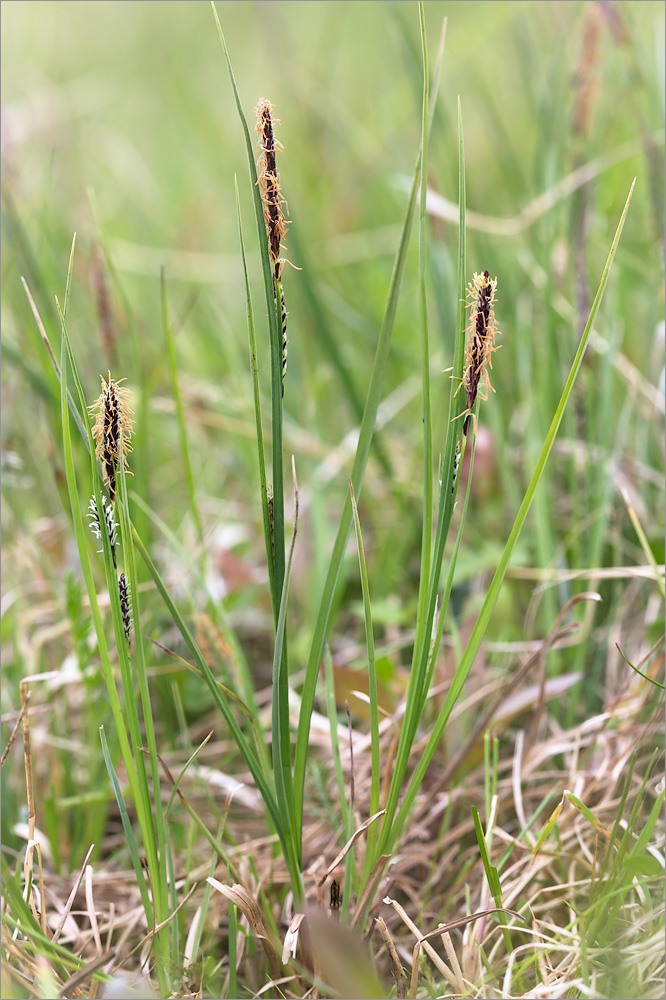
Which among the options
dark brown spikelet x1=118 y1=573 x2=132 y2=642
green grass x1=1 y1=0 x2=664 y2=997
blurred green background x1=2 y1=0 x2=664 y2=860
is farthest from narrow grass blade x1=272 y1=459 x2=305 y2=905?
blurred green background x1=2 y1=0 x2=664 y2=860

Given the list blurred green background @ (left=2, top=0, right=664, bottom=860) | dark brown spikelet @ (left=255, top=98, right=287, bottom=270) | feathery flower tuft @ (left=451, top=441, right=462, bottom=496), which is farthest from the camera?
blurred green background @ (left=2, top=0, right=664, bottom=860)

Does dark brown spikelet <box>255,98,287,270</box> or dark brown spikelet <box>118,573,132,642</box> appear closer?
dark brown spikelet <box>255,98,287,270</box>

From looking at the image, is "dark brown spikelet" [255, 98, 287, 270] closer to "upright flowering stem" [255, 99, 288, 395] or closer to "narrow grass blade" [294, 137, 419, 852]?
"upright flowering stem" [255, 99, 288, 395]

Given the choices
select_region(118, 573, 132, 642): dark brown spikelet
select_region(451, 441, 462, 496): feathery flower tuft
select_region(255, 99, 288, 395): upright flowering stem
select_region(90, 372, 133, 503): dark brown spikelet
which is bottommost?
select_region(118, 573, 132, 642): dark brown spikelet

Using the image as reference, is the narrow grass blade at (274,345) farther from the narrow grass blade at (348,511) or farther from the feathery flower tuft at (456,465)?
the feathery flower tuft at (456,465)

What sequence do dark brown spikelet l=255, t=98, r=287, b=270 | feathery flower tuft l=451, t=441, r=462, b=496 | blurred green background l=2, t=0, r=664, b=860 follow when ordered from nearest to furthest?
dark brown spikelet l=255, t=98, r=287, b=270
feathery flower tuft l=451, t=441, r=462, b=496
blurred green background l=2, t=0, r=664, b=860

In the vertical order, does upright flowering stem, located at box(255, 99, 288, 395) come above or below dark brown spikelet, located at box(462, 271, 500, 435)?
above
